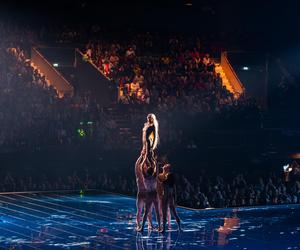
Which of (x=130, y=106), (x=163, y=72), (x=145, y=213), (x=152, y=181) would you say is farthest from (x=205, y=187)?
(x=163, y=72)

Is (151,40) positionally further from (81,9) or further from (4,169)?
(4,169)

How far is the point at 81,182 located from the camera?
2091 centimetres

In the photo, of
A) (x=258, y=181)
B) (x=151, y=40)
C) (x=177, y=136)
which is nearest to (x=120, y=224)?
(x=258, y=181)

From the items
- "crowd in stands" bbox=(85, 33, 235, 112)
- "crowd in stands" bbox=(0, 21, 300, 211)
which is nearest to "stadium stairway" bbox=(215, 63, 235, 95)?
"crowd in stands" bbox=(85, 33, 235, 112)

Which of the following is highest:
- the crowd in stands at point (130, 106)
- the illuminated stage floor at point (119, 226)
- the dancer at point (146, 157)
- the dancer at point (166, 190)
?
the crowd in stands at point (130, 106)

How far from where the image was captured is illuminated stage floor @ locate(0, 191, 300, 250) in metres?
12.6

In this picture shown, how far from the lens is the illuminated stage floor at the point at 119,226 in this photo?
12.6 meters

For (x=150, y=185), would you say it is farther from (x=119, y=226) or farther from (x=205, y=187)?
(x=205, y=187)

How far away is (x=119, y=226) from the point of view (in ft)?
47.2

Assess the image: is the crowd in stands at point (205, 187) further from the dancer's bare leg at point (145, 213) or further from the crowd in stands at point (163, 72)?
the crowd in stands at point (163, 72)

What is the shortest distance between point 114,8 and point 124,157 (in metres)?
11.8

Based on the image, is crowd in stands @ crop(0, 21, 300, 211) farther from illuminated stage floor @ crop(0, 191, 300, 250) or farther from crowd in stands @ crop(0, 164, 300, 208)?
illuminated stage floor @ crop(0, 191, 300, 250)

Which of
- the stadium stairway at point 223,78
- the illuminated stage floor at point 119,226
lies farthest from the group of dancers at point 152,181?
the stadium stairway at point 223,78

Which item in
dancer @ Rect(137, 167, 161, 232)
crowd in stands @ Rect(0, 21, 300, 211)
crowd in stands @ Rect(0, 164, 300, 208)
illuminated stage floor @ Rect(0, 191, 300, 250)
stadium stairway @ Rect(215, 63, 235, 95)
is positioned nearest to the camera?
illuminated stage floor @ Rect(0, 191, 300, 250)
